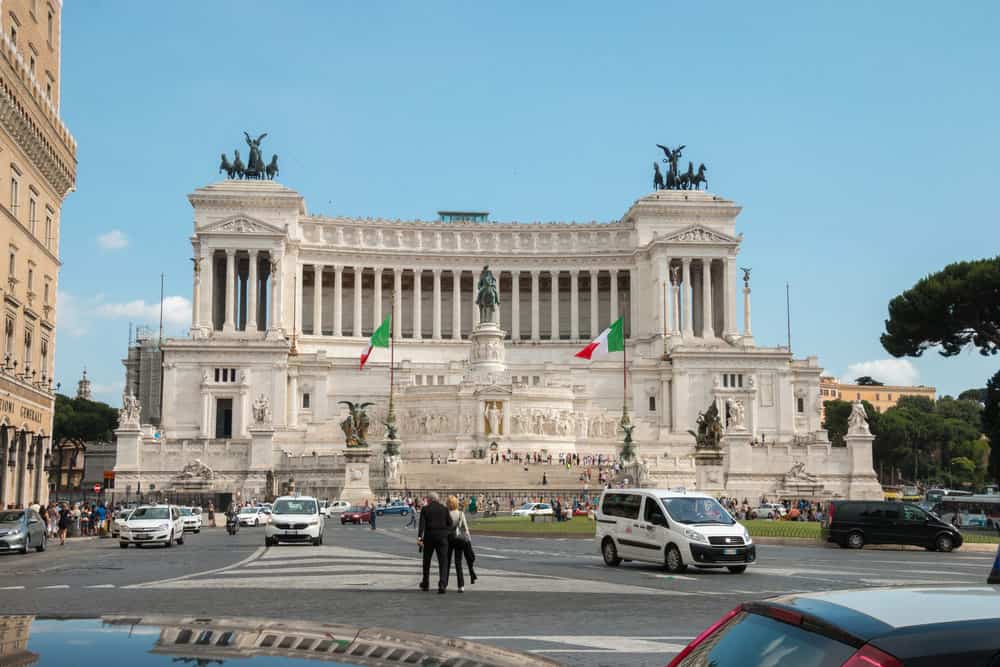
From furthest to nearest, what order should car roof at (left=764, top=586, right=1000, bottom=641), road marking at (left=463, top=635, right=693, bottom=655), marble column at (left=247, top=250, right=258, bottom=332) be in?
marble column at (left=247, top=250, right=258, bottom=332), road marking at (left=463, top=635, right=693, bottom=655), car roof at (left=764, top=586, right=1000, bottom=641)

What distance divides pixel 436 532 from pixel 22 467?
133ft

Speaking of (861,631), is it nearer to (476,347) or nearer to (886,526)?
(886,526)

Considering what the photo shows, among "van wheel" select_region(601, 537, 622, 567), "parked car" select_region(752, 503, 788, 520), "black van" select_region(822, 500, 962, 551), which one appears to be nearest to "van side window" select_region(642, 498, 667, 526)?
"van wheel" select_region(601, 537, 622, 567)

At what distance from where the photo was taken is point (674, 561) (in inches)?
1102

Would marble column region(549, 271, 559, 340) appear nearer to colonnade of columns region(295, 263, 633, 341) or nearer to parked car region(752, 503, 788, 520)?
colonnade of columns region(295, 263, 633, 341)

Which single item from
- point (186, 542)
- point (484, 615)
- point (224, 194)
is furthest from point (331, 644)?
point (224, 194)

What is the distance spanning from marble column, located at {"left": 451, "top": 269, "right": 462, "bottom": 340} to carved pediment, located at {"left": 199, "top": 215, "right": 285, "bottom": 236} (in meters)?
20.2

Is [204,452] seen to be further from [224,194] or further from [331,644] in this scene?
[331,644]

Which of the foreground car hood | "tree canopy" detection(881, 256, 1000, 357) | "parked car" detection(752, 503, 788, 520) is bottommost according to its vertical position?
"parked car" detection(752, 503, 788, 520)

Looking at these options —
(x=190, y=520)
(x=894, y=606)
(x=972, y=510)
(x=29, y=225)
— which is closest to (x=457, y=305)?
(x=972, y=510)

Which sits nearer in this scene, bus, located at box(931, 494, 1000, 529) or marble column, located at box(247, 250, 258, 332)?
bus, located at box(931, 494, 1000, 529)

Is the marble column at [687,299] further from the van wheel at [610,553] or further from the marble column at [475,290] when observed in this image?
the van wheel at [610,553]

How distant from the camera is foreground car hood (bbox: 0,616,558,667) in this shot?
4.18 metres

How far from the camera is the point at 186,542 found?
43.0 m
